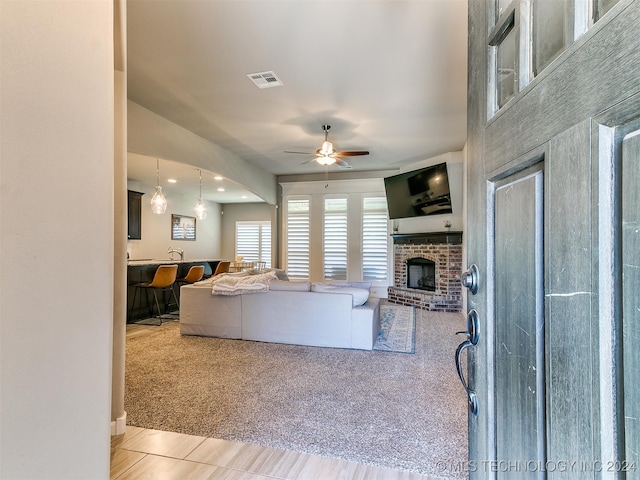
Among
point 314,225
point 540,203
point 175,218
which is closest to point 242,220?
point 175,218

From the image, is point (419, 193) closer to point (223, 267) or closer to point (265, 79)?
point (265, 79)

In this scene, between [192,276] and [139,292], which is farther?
[192,276]

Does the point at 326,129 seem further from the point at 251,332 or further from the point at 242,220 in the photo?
the point at 242,220

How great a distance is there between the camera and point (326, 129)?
451 cm

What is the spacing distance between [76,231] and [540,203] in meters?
1.18

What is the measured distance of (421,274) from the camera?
21.3 ft

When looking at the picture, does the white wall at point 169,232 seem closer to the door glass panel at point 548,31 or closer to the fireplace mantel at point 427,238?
the fireplace mantel at point 427,238

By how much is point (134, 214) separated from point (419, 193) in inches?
239

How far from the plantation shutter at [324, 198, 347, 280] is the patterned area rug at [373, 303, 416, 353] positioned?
1.66 metres

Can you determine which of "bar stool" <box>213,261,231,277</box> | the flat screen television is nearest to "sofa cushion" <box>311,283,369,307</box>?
the flat screen television

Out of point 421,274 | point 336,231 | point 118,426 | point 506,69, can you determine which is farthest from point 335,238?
point 506,69

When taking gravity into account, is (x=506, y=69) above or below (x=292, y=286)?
above

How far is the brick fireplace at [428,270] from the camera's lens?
5.71 meters

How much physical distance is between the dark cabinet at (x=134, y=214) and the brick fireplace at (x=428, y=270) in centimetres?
565
